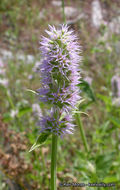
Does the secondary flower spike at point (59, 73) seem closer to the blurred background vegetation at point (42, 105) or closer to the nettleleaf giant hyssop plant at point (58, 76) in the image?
the nettleleaf giant hyssop plant at point (58, 76)

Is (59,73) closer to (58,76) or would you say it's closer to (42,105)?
(58,76)

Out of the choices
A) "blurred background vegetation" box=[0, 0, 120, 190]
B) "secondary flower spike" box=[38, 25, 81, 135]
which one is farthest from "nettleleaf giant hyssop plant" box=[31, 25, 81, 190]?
"blurred background vegetation" box=[0, 0, 120, 190]

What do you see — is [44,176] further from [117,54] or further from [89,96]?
[117,54]

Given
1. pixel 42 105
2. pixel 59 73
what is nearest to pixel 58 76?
pixel 59 73

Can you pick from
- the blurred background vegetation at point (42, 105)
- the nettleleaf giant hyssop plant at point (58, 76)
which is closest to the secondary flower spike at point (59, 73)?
the nettleleaf giant hyssop plant at point (58, 76)

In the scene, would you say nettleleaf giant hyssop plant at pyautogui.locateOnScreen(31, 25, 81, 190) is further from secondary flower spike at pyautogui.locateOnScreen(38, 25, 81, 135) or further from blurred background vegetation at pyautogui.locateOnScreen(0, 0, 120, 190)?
blurred background vegetation at pyautogui.locateOnScreen(0, 0, 120, 190)

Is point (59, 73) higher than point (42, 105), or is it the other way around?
point (42, 105)

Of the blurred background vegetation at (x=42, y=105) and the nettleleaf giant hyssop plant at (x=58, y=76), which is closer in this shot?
the nettleleaf giant hyssop plant at (x=58, y=76)
